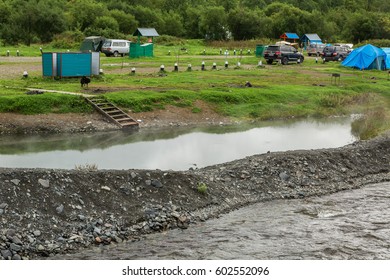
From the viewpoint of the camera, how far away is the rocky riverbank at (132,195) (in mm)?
11953

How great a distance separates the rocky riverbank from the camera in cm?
1195

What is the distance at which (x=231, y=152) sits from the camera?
20250 millimetres

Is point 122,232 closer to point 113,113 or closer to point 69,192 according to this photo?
point 69,192

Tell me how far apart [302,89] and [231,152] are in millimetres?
12886

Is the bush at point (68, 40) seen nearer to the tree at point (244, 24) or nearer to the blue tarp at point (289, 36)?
the tree at point (244, 24)

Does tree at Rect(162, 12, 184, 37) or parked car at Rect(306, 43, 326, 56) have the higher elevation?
tree at Rect(162, 12, 184, 37)

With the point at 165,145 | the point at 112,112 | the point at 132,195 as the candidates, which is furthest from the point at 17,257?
the point at 112,112

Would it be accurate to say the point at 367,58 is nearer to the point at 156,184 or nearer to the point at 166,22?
the point at 156,184

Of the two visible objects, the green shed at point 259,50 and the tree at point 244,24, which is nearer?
the green shed at point 259,50

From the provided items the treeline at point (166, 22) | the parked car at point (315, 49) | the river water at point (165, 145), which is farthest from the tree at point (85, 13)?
the river water at point (165, 145)

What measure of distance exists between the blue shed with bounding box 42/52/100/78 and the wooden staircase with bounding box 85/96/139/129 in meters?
5.37

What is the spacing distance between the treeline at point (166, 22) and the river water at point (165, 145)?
4095 centimetres

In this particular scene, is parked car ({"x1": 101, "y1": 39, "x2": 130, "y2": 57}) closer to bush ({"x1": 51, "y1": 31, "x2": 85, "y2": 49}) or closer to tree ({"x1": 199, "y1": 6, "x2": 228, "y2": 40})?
bush ({"x1": 51, "y1": 31, "x2": 85, "y2": 49})

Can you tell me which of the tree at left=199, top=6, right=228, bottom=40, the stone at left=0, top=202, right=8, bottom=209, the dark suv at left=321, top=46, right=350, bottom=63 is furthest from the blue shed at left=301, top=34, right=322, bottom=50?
the stone at left=0, top=202, right=8, bottom=209
